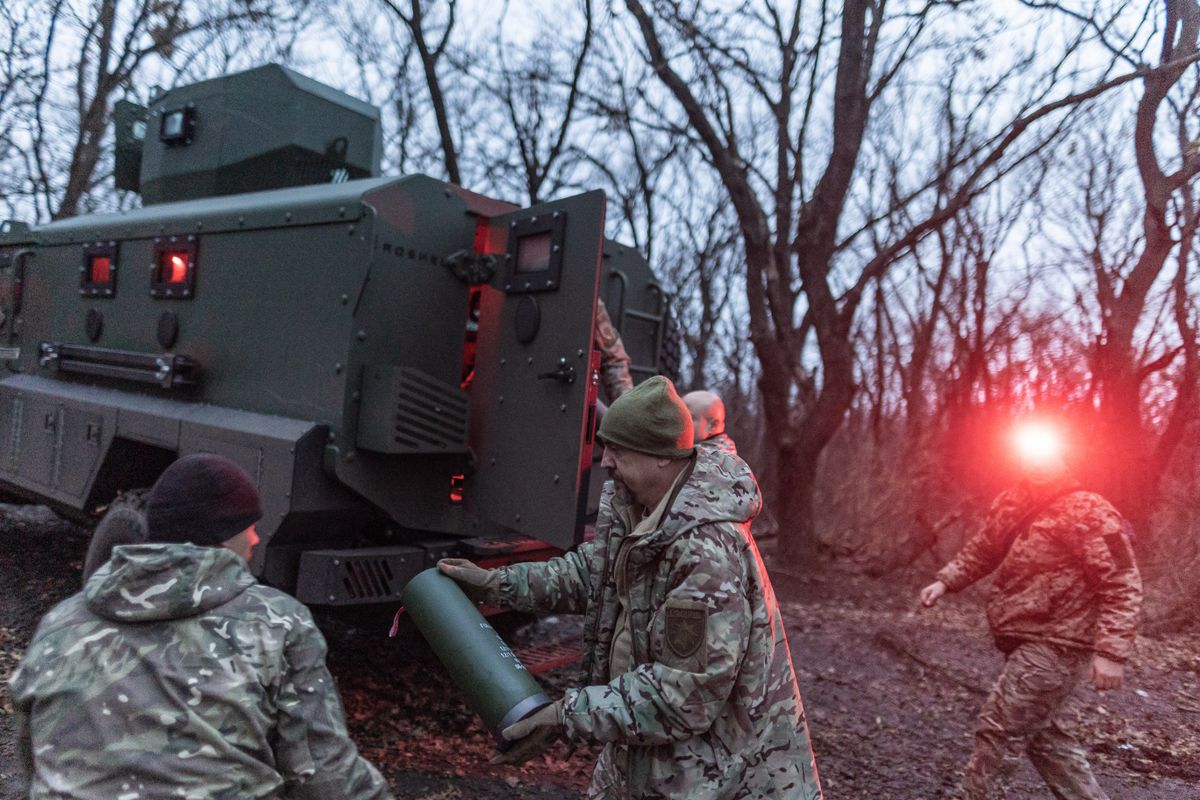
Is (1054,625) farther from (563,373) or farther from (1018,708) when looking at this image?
(563,373)

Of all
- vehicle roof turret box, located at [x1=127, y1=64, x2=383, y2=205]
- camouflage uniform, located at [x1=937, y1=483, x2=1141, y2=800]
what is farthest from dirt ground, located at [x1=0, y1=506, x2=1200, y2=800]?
vehicle roof turret box, located at [x1=127, y1=64, x2=383, y2=205]

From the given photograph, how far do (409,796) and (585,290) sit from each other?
2201mm

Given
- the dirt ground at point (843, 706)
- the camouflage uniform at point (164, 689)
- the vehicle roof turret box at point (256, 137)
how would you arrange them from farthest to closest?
the vehicle roof turret box at point (256, 137) → the dirt ground at point (843, 706) → the camouflage uniform at point (164, 689)

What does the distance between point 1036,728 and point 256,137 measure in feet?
17.1

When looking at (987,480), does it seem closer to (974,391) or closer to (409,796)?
(974,391)

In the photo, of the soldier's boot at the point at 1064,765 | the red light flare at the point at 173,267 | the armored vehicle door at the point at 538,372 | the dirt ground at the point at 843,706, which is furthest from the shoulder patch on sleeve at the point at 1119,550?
the red light flare at the point at 173,267

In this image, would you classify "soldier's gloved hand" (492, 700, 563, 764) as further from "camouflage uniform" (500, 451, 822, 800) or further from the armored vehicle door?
the armored vehicle door

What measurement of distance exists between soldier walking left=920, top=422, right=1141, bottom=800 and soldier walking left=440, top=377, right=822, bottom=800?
5.66ft

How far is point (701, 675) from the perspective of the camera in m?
2.00

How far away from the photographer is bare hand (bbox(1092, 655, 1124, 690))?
3355 mm

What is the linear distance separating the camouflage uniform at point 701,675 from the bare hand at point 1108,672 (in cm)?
172

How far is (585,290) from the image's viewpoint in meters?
3.95

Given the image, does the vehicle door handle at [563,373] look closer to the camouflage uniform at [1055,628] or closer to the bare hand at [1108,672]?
the camouflage uniform at [1055,628]

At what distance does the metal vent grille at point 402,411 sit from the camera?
3934 millimetres
